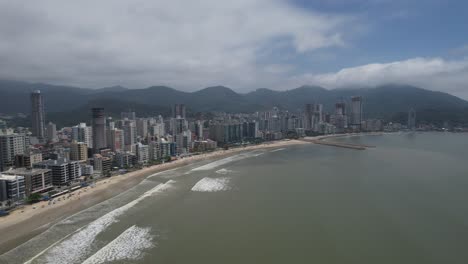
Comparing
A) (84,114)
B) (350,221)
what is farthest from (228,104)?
(350,221)

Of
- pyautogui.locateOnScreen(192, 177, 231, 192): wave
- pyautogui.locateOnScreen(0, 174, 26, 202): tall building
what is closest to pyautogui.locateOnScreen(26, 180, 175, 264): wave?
pyautogui.locateOnScreen(192, 177, 231, 192): wave

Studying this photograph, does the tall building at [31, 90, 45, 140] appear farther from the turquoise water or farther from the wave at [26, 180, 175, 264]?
the wave at [26, 180, 175, 264]

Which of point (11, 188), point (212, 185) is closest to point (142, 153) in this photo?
point (212, 185)

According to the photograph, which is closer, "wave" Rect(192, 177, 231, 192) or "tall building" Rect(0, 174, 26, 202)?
"tall building" Rect(0, 174, 26, 202)

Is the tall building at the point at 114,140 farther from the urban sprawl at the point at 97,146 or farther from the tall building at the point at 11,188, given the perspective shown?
the tall building at the point at 11,188

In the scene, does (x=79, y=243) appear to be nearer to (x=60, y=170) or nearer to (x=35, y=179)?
(x=35, y=179)
